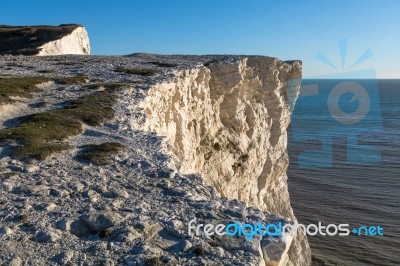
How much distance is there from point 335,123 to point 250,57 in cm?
7114

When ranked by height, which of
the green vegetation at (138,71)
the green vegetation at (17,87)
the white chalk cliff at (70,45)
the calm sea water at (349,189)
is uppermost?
the white chalk cliff at (70,45)

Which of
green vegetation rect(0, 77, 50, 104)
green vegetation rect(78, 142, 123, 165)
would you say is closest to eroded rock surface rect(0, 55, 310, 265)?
green vegetation rect(78, 142, 123, 165)

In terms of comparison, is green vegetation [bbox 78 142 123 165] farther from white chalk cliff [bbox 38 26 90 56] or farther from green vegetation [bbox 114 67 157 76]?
white chalk cliff [bbox 38 26 90 56]

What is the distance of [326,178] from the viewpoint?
164 feet

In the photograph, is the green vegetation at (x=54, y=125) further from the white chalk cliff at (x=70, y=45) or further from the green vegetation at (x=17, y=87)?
the white chalk cliff at (x=70, y=45)

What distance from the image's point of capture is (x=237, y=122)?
28766mm

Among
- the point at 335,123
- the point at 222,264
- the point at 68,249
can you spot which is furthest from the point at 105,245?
the point at 335,123

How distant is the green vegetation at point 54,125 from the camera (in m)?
12.8

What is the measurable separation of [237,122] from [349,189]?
22355 mm

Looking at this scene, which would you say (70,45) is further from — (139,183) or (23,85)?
(139,183)

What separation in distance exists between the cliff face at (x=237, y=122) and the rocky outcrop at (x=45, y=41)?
25130 mm

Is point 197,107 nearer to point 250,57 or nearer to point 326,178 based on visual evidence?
point 250,57

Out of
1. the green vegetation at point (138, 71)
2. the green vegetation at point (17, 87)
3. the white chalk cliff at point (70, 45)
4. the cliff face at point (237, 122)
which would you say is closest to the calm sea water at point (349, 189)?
the cliff face at point (237, 122)

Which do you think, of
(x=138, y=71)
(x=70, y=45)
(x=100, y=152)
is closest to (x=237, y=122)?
(x=138, y=71)
